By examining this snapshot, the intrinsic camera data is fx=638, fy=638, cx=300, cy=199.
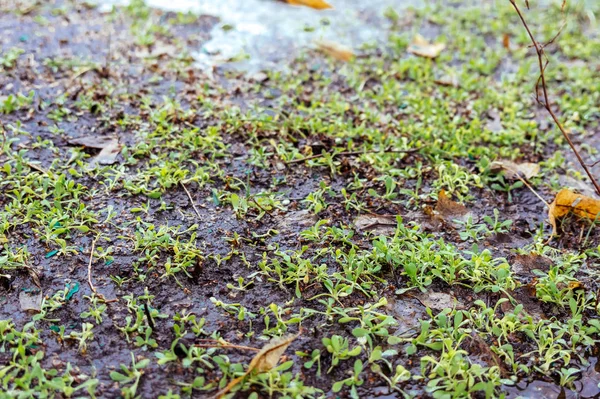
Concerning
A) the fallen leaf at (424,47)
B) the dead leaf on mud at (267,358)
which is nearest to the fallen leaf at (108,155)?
the dead leaf on mud at (267,358)

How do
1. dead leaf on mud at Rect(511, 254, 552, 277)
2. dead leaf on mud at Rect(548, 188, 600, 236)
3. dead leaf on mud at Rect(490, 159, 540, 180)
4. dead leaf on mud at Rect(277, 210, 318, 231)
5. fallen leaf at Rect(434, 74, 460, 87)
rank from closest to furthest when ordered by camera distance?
dead leaf on mud at Rect(511, 254, 552, 277) < dead leaf on mud at Rect(277, 210, 318, 231) < dead leaf on mud at Rect(548, 188, 600, 236) < dead leaf on mud at Rect(490, 159, 540, 180) < fallen leaf at Rect(434, 74, 460, 87)

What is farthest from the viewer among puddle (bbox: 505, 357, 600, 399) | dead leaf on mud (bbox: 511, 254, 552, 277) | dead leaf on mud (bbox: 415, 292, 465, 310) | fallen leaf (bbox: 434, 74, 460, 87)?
fallen leaf (bbox: 434, 74, 460, 87)

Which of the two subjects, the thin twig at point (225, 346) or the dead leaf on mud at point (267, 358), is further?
the thin twig at point (225, 346)

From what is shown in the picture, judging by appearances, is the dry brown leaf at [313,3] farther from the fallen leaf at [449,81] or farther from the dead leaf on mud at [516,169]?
the dead leaf on mud at [516,169]

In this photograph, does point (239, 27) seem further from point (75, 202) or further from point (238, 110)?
point (75, 202)

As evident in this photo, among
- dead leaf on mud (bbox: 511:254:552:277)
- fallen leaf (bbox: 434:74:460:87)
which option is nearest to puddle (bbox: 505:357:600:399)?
dead leaf on mud (bbox: 511:254:552:277)

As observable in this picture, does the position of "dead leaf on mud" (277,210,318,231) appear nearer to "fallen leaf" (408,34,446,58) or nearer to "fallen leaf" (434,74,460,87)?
"fallen leaf" (434,74,460,87)

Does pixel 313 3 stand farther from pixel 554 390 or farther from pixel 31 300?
pixel 554 390
